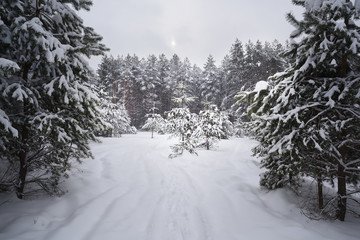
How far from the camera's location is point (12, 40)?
4.86m

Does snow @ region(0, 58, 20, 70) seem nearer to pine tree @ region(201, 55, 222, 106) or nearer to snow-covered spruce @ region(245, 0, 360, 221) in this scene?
snow-covered spruce @ region(245, 0, 360, 221)

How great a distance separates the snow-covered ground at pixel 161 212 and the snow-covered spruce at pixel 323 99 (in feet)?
3.96

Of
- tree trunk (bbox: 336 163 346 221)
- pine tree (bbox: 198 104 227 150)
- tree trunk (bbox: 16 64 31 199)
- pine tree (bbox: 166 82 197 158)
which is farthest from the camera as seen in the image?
pine tree (bbox: 198 104 227 150)

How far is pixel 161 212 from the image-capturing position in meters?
5.56

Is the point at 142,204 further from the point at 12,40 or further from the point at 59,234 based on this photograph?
the point at 12,40

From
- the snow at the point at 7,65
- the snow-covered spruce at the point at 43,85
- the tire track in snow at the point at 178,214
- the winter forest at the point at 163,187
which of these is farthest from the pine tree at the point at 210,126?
the snow at the point at 7,65

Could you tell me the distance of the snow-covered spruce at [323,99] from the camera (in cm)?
455

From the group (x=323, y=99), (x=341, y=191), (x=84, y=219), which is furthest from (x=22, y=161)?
(x=341, y=191)

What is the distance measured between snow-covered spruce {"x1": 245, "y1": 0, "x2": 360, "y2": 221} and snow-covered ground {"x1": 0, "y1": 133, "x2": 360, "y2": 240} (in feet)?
3.96

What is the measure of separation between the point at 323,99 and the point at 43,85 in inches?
315

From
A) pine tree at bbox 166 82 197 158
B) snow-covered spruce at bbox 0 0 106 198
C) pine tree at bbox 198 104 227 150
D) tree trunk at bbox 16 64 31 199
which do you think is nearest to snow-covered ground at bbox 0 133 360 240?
tree trunk at bbox 16 64 31 199

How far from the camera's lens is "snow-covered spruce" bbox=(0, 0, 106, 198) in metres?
4.61

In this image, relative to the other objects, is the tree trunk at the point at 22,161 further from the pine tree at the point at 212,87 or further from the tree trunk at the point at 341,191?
the pine tree at the point at 212,87

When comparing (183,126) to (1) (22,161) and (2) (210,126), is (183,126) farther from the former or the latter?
(1) (22,161)
